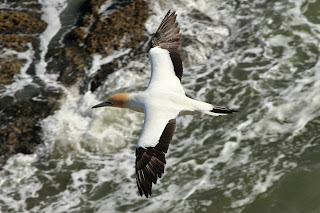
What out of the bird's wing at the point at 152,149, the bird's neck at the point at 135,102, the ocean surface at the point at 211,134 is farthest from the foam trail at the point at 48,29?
the bird's wing at the point at 152,149

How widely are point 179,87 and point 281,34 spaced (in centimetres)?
404

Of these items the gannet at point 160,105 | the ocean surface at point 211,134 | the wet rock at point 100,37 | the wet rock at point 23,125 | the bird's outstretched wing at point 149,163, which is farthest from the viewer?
the wet rock at point 100,37

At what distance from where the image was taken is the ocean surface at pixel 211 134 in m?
7.05

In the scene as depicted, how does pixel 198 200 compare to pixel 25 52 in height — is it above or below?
below

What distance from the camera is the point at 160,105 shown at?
6547 mm

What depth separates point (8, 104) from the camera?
962 centimetres

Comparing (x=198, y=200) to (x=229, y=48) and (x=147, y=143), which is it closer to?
(x=147, y=143)

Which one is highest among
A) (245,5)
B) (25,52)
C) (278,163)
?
(245,5)

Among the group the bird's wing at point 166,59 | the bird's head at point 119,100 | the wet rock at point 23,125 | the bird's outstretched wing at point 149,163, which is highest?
the bird's wing at point 166,59

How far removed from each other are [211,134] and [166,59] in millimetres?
1543

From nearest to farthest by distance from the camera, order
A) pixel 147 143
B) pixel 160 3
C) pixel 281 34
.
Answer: pixel 147 143
pixel 281 34
pixel 160 3

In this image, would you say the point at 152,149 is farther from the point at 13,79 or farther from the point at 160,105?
the point at 13,79

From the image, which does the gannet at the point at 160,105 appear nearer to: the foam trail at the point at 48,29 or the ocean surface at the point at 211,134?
the ocean surface at the point at 211,134

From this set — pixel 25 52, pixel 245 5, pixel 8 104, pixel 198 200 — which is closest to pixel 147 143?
pixel 198 200
